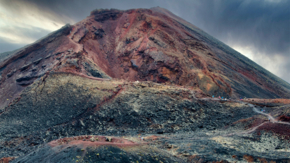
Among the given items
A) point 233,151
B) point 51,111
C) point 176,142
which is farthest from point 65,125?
point 233,151

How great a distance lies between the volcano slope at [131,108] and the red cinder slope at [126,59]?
20cm

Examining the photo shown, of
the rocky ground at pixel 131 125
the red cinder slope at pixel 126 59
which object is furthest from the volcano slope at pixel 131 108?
the red cinder slope at pixel 126 59

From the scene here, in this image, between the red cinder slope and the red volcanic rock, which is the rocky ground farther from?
the red cinder slope

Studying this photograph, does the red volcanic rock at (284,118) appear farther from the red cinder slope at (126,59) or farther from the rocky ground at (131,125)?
the red cinder slope at (126,59)

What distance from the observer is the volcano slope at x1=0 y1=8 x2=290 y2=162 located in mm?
9938

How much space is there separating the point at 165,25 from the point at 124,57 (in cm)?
1294

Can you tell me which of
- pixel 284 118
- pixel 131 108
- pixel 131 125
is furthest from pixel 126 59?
pixel 284 118

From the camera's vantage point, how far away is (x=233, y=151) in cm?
1036

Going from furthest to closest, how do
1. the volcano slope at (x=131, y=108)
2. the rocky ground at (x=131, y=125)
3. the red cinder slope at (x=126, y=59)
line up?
the red cinder slope at (x=126, y=59) → the volcano slope at (x=131, y=108) → the rocky ground at (x=131, y=125)

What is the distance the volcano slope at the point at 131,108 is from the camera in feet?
32.6

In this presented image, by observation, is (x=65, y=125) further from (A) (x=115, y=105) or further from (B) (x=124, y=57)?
(B) (x=124, y=57)

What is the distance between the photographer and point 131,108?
17.3 metres

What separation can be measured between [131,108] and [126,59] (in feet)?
59.8

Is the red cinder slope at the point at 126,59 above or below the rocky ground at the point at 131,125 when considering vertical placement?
above
